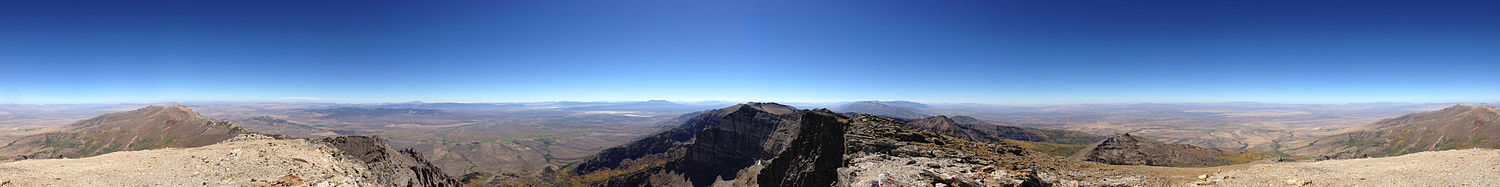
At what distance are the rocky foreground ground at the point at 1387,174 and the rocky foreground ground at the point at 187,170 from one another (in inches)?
1483

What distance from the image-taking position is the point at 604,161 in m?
146

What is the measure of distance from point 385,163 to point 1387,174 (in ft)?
193

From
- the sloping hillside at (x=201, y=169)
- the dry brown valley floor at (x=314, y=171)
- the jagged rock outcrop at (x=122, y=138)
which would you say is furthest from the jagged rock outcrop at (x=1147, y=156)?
the jagged rock outcrop at (x=122, y=138)

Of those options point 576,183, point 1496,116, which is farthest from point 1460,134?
point 576,183

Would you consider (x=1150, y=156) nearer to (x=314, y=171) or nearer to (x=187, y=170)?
(x=314, y=171)

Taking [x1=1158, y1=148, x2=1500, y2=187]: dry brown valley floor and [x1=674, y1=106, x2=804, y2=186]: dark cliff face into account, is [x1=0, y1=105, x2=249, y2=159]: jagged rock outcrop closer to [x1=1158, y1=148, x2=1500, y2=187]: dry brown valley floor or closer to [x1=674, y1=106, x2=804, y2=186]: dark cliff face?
[x1=674, y1=106, x2=804, y2=186]: dark cliff face

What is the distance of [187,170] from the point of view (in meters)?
22.5

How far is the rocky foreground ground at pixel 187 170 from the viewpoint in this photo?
63.7 ft

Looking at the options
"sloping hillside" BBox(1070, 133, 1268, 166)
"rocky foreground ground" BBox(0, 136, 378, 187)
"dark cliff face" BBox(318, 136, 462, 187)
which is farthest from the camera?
"sloping hillside" BBox(1070, 133, 1268, 166)

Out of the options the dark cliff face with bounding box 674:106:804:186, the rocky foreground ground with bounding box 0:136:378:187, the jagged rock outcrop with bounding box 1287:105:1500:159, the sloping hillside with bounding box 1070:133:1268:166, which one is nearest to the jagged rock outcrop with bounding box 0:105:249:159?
the rocky foreground ground with bounding box 0:136:378:187

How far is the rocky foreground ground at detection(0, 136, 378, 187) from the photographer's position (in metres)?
19.4

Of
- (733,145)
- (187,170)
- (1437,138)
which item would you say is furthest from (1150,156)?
(1437,138)

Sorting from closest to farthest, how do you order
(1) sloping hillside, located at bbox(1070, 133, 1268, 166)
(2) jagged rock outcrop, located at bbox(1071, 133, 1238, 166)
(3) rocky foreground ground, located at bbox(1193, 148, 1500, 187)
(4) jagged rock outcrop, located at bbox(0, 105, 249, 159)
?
(3) rocky foreground ground, located at bbox(1193, 148, 1500, 187) < (2) jagged rock outcrop, located at bbox(1071, 133, 1238, 166) < (1) sloping hillside, located at bbox(1070, 133, 1268, 166) < (4) jagged rock outcrop, located at bbox(0, 105, 249, 159)

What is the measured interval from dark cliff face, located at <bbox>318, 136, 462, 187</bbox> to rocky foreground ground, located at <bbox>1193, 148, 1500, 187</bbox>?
46.0 m
